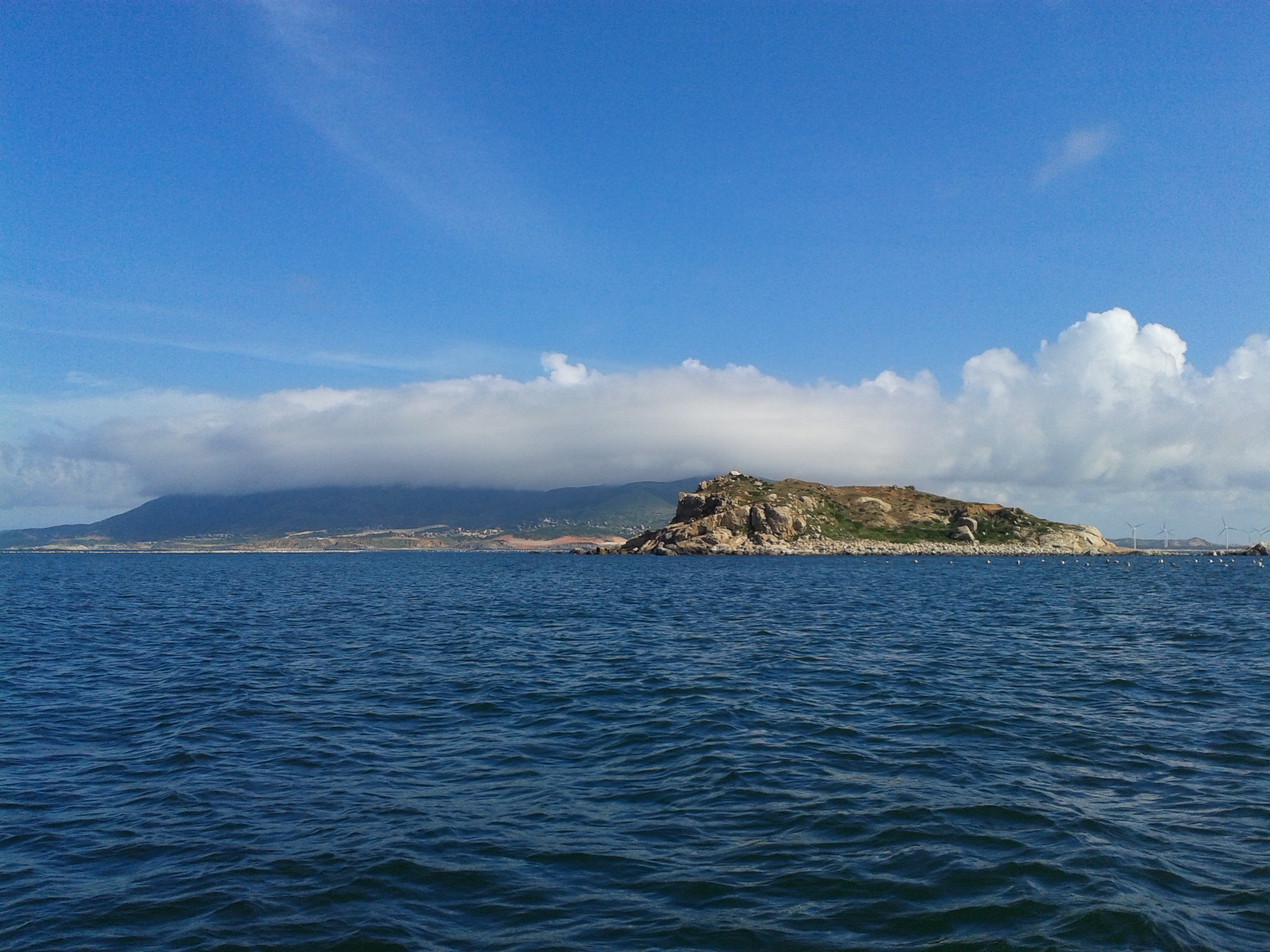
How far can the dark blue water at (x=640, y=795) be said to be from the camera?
11.5 m

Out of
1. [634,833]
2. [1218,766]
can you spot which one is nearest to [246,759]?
[634,833]

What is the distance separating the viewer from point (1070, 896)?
39.7 feet

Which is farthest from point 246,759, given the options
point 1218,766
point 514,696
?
point 1218,766

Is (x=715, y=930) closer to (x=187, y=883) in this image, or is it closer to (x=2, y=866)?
(x=187, y=883)

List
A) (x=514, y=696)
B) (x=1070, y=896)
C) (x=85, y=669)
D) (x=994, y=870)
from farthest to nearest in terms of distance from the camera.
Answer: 1. (x=85, y=669)
2. (x=514, y=696)
3. (x=994, y=870)
4. (x=1070, y=896)

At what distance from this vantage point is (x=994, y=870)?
513 inches

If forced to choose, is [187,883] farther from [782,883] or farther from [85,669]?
[85,669]

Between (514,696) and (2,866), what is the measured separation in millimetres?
15909

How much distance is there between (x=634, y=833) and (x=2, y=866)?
440 inches

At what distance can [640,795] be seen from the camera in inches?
681

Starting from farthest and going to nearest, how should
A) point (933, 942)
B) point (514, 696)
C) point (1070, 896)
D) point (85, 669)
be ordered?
point (85, 669), point (514, 696), point (1070, 896), point (933, 942)

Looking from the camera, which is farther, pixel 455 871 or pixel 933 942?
pixel 455 871

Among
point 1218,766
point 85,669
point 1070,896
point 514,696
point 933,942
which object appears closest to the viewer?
point 933,942

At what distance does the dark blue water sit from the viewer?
1152 centimetres
